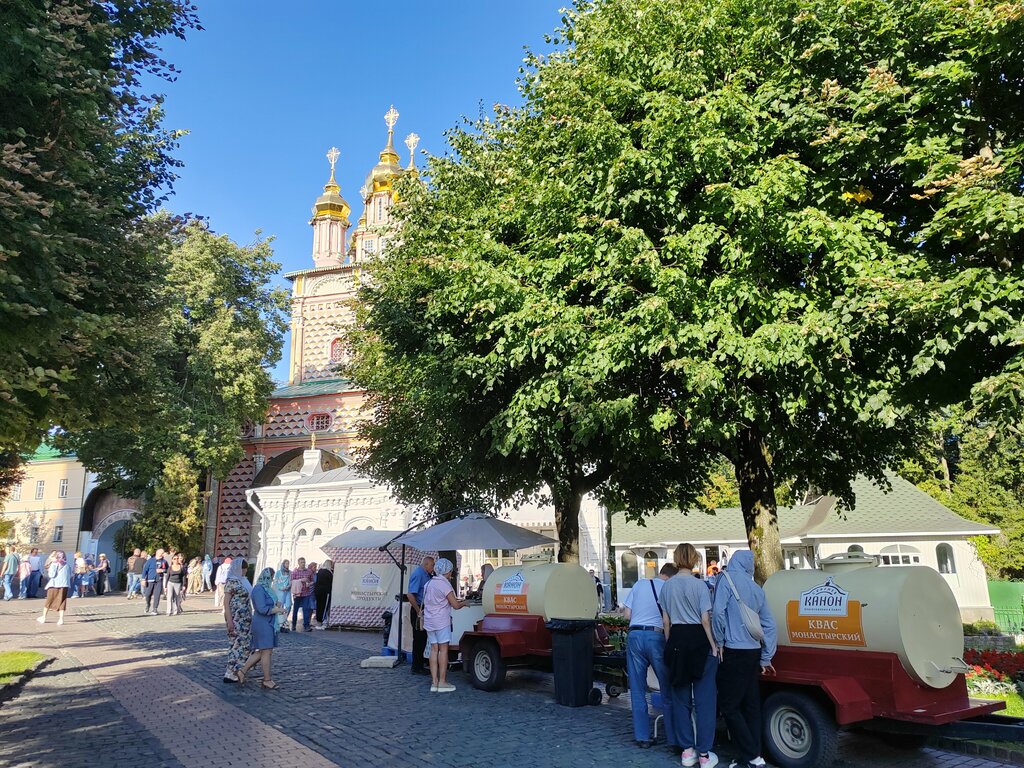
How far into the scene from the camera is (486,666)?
11.0m

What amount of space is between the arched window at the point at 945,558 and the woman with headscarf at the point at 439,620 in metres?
19.9

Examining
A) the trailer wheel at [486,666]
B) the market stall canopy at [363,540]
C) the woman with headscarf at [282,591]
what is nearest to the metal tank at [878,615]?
the trailer wheel at [486,666]

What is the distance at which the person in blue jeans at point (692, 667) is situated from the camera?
7.04m

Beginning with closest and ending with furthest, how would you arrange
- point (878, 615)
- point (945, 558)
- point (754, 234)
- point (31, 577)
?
point (878, 615) → point (754, 234) → point (945, 558) → point (31, 577)

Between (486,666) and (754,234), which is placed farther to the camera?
(486,666)

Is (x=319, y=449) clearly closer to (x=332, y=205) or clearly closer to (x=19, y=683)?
(x=332, y=205)

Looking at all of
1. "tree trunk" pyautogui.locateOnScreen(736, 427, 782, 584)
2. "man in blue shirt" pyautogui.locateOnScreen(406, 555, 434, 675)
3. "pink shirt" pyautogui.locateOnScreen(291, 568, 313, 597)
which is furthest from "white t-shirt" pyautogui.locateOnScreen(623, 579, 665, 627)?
"pink shirt" pyautogui.locateOnScreen(291, 568, 313, 597)

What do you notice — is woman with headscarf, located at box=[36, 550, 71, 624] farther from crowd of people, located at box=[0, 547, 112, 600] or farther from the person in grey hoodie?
the person in grey hoodie

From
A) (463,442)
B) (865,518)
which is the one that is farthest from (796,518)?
(463,442)

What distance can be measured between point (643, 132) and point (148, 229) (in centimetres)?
661

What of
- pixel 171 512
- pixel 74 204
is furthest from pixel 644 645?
pixel 171 512

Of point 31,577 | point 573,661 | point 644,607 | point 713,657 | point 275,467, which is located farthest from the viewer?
point 275,467

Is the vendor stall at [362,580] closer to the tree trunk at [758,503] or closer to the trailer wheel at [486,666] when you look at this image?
the trailer wheel at [486,666]

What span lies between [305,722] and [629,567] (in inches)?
931
